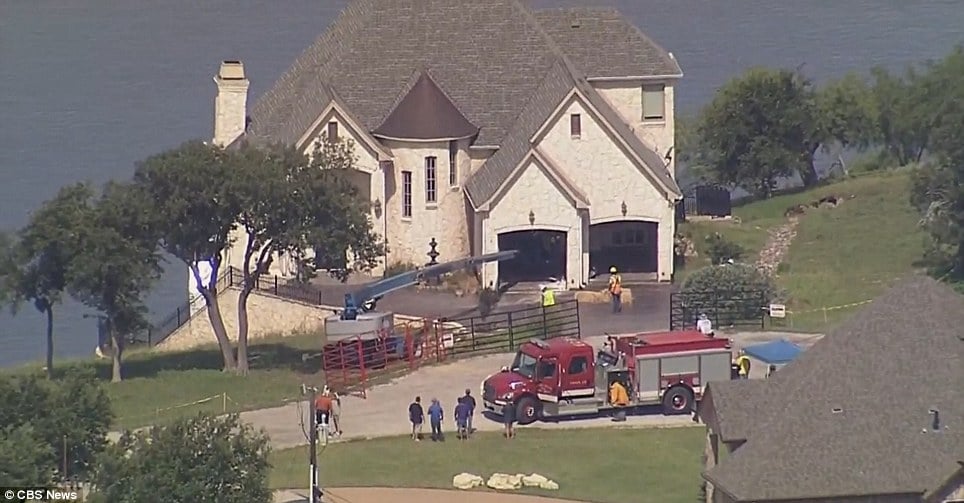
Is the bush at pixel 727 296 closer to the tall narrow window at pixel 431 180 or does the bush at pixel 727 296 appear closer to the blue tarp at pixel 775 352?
the blue tarp at pixel 775 352

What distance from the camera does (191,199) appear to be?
54.6 m

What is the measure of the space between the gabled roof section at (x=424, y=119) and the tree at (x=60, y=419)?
92.3 ft

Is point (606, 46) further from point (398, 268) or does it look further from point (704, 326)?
point (704, 326)

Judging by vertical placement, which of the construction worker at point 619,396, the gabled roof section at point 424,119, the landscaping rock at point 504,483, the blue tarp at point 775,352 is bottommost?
the landscaping rock at point 504,483

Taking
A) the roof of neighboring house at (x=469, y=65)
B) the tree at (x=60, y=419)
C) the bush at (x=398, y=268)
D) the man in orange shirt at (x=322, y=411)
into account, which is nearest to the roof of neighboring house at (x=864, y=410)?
the tree at (x=60, y=419)

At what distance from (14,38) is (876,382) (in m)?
109

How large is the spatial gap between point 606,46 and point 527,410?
80.5 ft

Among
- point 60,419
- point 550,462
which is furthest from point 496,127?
point 60,419

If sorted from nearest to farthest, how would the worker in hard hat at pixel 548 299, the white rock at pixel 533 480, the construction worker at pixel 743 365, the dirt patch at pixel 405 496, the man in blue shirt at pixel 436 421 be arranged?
the dirt patch at pixel 405 496 → the white rock at pixel 533 480 → the man in blue shirt at pixel 436 421 → the construction worker at pixel 743 365 → the worker in hard hat at pixel 548 299

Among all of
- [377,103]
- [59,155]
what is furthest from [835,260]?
[59,155]

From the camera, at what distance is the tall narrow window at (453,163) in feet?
221

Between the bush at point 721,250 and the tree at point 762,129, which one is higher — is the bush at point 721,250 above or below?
below

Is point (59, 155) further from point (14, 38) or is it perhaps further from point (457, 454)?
point (457, 454)

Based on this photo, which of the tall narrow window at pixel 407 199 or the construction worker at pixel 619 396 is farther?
the tall narrow window at pixel 407 199
